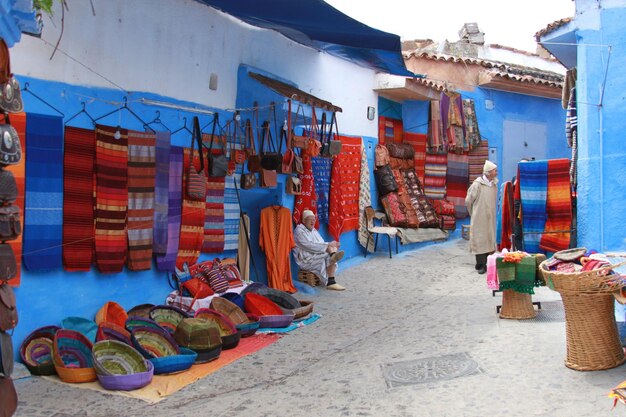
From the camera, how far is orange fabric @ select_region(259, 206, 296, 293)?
8.39 m

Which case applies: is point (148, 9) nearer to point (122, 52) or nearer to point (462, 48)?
point (122, 52)

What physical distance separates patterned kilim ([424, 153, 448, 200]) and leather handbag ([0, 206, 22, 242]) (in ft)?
34.1

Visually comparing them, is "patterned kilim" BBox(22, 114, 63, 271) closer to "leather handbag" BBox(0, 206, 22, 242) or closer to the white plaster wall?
the white plaster wall

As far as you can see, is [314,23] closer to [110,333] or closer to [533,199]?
[533,199]

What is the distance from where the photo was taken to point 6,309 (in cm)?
317

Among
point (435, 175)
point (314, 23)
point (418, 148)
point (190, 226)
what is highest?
point (314, 23)

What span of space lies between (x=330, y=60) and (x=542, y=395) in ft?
22.8

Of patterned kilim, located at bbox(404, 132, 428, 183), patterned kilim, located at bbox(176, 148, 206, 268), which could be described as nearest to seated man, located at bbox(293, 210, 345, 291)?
patterned kilim, located at bbox(176, 148, 206, 268)

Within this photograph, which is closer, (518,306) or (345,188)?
(518,306)

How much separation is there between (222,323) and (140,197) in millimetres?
1462

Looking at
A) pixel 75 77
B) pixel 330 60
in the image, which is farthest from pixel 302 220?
pixel 75 77

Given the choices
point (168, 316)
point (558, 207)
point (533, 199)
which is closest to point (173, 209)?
point (168, 316)

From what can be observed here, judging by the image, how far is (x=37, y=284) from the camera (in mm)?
5188

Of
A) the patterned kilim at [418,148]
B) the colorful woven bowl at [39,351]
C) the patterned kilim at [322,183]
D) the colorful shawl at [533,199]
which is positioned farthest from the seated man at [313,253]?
the patterned kilim at [418,148]
